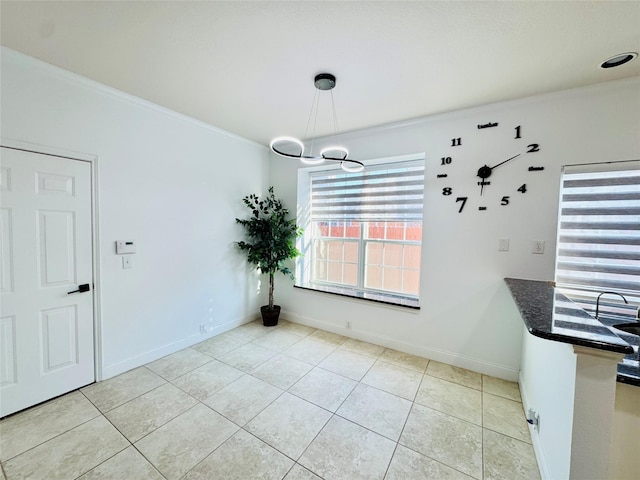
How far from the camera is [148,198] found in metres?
2.54

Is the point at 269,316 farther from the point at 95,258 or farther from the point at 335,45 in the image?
the point at 335,45

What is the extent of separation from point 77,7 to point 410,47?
1963 millimetres

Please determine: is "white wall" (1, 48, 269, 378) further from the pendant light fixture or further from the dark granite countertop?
the dark granite countertop

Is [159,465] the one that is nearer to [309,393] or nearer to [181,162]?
[309,393]

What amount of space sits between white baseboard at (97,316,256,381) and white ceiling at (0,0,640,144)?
2556 millimetres

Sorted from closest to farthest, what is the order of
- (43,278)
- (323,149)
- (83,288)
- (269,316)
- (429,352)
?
(43,278), (83,288), (323,149), (429,352), (269,316)

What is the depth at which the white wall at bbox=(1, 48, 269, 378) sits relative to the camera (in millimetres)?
1945

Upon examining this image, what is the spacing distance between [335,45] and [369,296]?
2.64 meters

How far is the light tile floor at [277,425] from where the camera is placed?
1484 millimetres

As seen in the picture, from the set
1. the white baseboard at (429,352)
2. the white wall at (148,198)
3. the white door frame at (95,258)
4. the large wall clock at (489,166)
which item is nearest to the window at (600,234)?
the large wall clock at (489,166)

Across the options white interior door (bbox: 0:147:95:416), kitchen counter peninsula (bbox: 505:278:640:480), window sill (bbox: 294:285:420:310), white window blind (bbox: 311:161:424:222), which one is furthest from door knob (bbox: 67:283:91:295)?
kitchen counter peninsula (bbox: 505:278:640:480)

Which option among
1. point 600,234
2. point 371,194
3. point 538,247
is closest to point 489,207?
point 538,247

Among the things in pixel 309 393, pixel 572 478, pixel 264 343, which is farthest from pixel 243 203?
pixel 572 478

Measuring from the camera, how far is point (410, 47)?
163 centimetres
